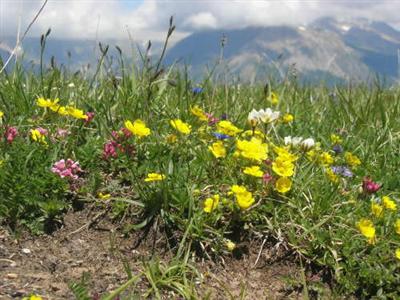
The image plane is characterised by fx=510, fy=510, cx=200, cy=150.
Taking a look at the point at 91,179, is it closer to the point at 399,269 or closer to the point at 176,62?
the point at 399,269

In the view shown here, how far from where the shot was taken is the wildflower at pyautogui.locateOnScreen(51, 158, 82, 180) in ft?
9.46

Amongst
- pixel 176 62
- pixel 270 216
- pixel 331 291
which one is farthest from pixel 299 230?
pixel 176 62

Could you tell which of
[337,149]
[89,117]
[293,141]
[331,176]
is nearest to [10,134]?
[89,117]

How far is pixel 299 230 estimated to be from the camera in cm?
282

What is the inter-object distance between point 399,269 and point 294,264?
530mm

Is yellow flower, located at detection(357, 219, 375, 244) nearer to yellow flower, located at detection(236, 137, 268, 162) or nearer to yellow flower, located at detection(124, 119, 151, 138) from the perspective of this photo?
yellow flower, located at detection(236, 137, 268, 162)

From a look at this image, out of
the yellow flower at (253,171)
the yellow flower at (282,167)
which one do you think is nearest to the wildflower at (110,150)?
the yellow flower at (253,171)

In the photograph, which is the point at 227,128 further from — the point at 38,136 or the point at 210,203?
the point at 38,136

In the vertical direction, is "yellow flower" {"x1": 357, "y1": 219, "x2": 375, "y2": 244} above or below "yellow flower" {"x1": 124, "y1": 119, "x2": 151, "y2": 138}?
below

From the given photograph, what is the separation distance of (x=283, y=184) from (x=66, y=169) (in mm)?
1230

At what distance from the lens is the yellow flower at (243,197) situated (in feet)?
8.75

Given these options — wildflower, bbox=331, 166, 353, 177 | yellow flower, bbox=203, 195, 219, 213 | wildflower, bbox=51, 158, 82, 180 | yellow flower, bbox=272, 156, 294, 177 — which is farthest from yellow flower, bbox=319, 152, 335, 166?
wildflower, bbox=51, 158, 82, 180

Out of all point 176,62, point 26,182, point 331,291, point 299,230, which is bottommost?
point 331,291

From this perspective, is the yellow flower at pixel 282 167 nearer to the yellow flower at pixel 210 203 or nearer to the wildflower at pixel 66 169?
the yellow flower at pixel 210 203
